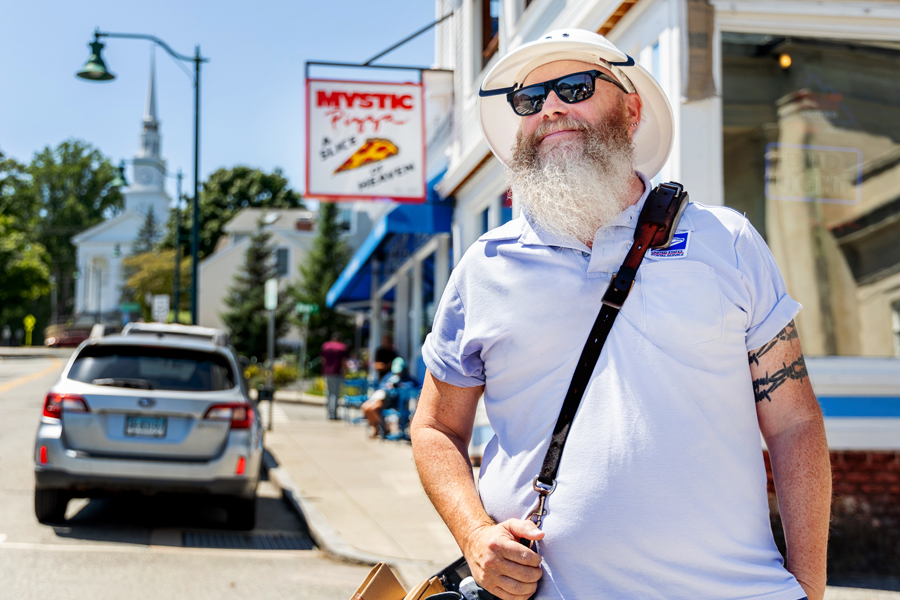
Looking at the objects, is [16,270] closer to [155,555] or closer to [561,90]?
[155,555]

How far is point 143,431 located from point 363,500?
251 cm

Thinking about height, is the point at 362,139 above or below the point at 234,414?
above

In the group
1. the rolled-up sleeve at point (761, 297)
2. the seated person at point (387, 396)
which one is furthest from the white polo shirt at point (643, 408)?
the seated person at point (387, 396)

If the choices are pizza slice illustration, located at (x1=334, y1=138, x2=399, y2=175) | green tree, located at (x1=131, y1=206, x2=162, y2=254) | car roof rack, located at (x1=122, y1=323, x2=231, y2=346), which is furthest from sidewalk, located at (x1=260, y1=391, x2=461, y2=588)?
green tree, located at (x1=131, y1=206, x2=162, y2=254)

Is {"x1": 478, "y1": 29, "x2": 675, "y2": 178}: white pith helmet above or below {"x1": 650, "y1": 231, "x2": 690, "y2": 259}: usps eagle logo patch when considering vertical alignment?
above

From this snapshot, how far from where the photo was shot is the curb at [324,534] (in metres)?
6.25

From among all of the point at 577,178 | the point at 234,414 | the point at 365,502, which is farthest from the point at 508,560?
the point at 365,502

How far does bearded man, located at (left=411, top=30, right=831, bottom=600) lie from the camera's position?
174cm

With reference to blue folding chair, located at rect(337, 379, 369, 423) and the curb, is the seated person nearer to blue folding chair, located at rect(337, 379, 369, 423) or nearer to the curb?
blue folding chair, located at rect(337, 379, 369, 423)

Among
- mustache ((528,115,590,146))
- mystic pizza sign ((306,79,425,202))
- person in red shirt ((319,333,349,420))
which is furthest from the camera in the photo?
person in red shirt ((319,333,349,420))

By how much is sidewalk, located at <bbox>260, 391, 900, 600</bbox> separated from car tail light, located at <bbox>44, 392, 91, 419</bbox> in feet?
7.06

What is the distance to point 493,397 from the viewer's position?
1980 mm

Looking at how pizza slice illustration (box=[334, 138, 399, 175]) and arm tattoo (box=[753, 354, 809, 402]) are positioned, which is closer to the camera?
arm tattoo (box=[753, 354, 809, 402])

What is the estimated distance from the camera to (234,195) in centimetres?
7256
